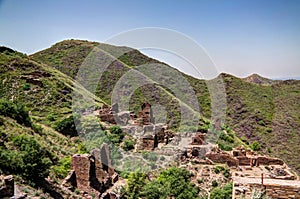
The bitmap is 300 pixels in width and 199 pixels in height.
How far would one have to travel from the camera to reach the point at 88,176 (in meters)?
14.3

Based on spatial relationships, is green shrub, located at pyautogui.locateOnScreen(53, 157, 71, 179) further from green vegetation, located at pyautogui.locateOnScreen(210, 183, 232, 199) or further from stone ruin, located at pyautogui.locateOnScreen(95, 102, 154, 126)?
stone ruin, located at pyautogui.locateOnScreen(95, 102, 154, 126)

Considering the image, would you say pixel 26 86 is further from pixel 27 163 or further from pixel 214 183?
pixel 214 183

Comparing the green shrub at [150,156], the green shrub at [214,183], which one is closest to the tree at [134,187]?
the green shrub at [214,183]

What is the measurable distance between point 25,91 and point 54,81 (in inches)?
178

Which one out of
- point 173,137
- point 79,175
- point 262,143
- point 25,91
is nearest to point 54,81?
point 25,91

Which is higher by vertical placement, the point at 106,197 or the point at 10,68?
the point at 10,68

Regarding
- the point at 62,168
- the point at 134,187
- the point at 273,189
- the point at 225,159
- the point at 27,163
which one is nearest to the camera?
the point at 273,189

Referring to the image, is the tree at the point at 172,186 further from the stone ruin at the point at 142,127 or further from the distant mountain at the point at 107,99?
the distant mountain at the point at 107,99

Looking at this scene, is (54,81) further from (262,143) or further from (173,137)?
(262,143)

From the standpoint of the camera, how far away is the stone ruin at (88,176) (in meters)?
14.2

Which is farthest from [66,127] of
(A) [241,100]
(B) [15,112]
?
(A) [241,100]

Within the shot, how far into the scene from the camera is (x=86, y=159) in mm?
14227

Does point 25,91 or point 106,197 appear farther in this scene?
point 25,91

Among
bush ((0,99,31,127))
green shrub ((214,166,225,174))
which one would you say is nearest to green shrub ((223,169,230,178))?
green shrub ((214,166,225,174))
